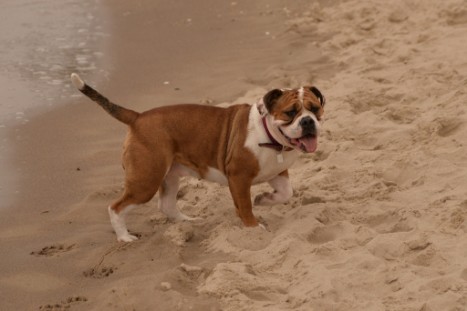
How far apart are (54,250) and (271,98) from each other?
1673 mm

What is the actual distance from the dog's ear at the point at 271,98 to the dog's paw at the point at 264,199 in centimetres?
70

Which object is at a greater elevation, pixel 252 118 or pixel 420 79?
pixel 252 118

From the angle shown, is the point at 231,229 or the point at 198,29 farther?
the point at 198,29

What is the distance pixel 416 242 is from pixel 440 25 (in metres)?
4.49

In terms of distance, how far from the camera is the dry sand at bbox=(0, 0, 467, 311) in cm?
422

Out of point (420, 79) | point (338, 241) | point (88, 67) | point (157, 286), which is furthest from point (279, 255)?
point (88, 67)

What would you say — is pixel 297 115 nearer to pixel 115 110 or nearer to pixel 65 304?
pixel 115 110

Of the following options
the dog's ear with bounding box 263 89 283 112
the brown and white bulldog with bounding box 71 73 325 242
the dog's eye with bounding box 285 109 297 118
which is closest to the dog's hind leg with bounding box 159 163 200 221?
the brown and white bulldog with bounding box 71 73 325 242

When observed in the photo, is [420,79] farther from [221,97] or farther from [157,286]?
[157,286]

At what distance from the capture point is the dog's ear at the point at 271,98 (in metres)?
4.86

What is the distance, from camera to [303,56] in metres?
8.73

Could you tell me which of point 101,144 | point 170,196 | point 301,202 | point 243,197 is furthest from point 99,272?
point 101,144

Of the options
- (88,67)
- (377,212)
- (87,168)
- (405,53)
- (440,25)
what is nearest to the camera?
(377,212)

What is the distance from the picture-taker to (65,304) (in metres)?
Answer: 4.43
